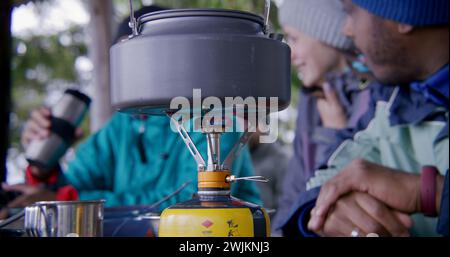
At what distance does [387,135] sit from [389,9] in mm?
390

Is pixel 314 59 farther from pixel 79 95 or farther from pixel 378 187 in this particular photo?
pixel 378 187

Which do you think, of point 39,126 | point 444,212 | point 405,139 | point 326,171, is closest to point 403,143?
point 405,139

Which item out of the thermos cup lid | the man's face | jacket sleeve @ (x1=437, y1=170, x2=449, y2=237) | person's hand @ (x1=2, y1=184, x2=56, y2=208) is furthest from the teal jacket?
jacket sleeve @ (x1=437, y1=170, x2=449, y2=237)

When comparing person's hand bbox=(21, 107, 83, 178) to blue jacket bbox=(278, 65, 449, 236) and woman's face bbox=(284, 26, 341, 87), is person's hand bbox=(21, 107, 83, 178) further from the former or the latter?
woman's face bbox=(284, 26, 341, 87)

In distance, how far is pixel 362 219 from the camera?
1.47m

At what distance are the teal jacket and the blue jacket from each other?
42cm

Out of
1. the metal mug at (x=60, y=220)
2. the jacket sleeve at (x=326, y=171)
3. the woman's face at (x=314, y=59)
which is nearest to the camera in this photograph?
the metal mug at (x=60, y=220)

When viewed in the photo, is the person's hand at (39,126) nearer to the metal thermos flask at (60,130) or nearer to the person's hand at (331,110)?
the metal thermos flask at (60,130)

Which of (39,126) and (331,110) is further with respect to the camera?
Answer: (331,110)

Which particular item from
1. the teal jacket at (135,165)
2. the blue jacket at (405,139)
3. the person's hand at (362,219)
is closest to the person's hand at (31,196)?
the teal jacket at (135,165)

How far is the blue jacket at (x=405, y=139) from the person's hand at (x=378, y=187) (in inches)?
4.9

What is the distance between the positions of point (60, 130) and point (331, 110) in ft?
5.03

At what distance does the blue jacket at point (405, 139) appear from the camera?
1.75 meters

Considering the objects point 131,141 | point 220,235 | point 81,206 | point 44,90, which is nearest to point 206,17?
point 220,235
